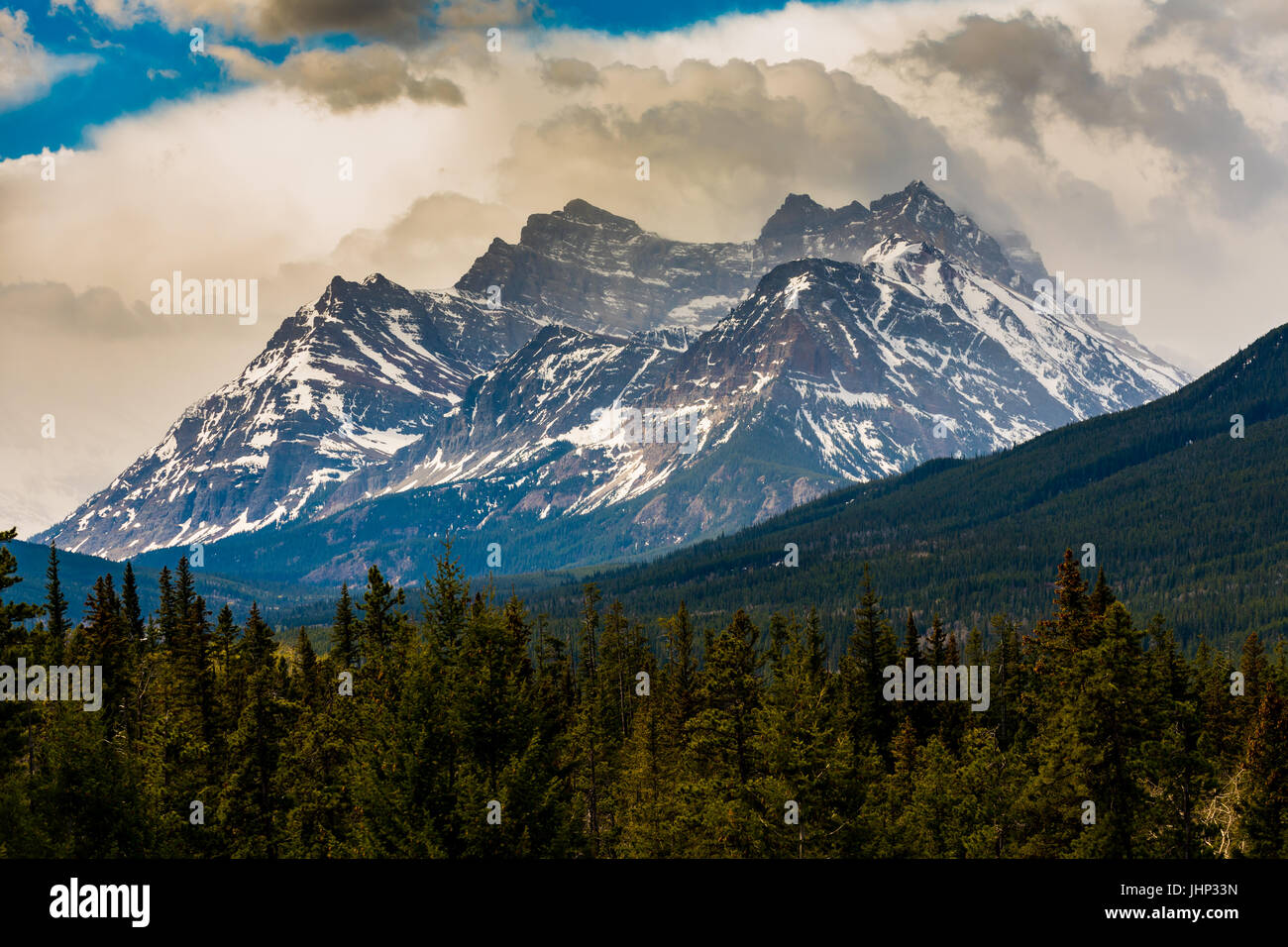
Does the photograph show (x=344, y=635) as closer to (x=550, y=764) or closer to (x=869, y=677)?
(x=869, y=677)

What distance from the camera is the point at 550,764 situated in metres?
51.2

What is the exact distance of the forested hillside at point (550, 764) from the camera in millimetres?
41656

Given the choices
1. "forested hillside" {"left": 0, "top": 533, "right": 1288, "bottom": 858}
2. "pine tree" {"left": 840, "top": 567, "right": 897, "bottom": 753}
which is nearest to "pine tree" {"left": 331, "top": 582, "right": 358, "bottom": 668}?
"forested hillside" {"left": 0, "top": 533, "right": 1288, "bottom": 858}

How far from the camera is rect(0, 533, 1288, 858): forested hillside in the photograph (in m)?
41.7

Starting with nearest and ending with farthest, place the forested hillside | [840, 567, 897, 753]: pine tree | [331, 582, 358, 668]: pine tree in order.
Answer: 1. the forested hillside
2. [840, 567, 897, 753]: pine tree
3. [331, 582, 358, 668]: pine tree

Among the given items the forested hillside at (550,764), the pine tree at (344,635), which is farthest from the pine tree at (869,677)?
the pine tree at (344,635)

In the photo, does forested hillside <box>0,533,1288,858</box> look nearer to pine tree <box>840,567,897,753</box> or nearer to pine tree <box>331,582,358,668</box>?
pine tree <box>840,567,897,753</box>

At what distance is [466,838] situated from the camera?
3981 centimetres
